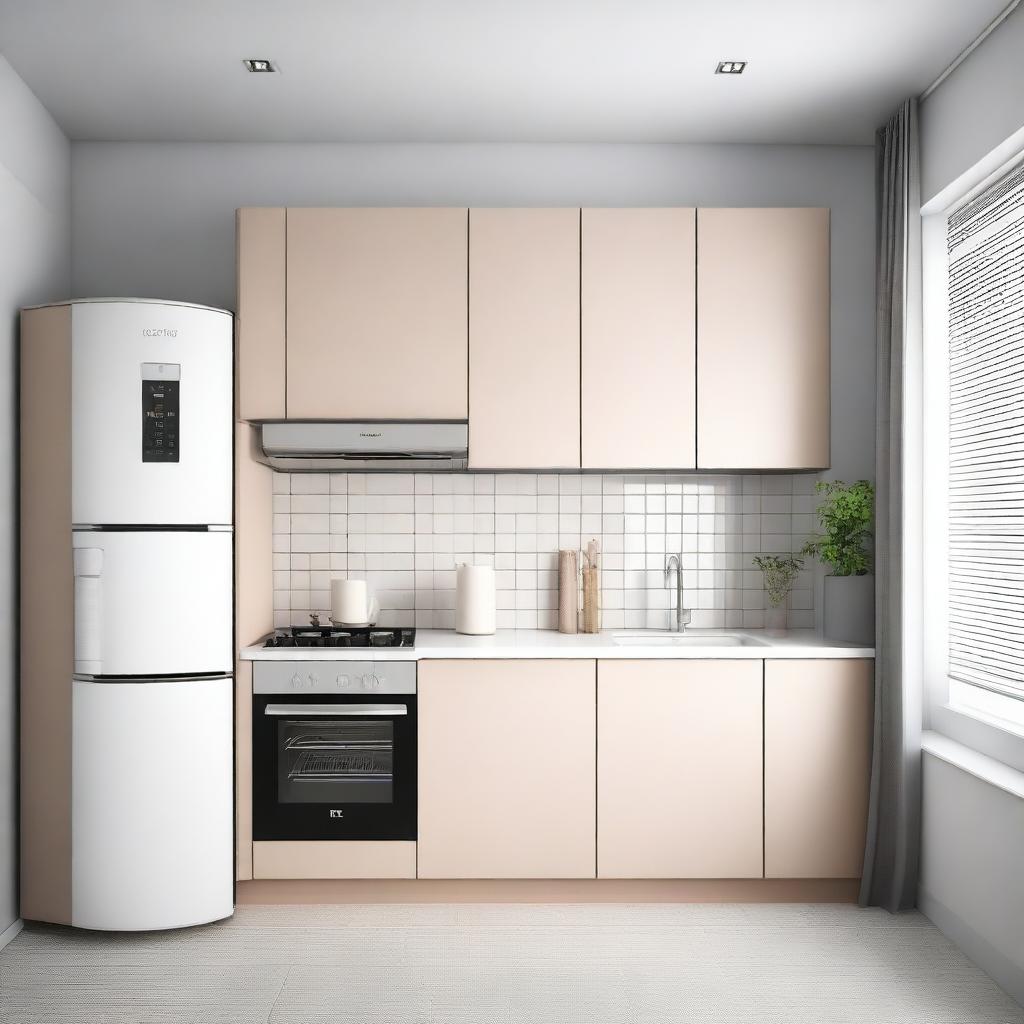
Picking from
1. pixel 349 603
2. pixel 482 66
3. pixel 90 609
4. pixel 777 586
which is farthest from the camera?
pixel 777 586

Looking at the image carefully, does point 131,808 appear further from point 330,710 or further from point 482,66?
point 482,66

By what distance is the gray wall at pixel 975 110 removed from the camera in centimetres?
252

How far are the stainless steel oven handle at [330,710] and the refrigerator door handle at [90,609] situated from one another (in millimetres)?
563

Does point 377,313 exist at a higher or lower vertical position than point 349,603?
higher

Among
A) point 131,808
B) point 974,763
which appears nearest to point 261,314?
point 131,808

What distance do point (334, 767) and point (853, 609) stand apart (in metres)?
1.91

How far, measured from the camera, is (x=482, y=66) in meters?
2.90

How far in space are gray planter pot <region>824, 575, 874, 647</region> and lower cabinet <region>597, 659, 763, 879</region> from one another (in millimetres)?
505

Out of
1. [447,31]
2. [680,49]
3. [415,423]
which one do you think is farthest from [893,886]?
[447,31]

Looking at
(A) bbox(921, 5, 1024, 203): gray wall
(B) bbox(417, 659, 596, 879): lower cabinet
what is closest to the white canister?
(B) bbox(417, 659, 596, 879): lower cabinet

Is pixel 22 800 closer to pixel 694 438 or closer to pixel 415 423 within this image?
pixel 415 423

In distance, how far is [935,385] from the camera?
10.1 feet

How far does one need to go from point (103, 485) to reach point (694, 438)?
198 centimetres

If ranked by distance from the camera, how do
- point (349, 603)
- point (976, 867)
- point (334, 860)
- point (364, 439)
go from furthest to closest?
point (349, 603)
point (364, 439)
point (334, 860)
point (976, 867)
